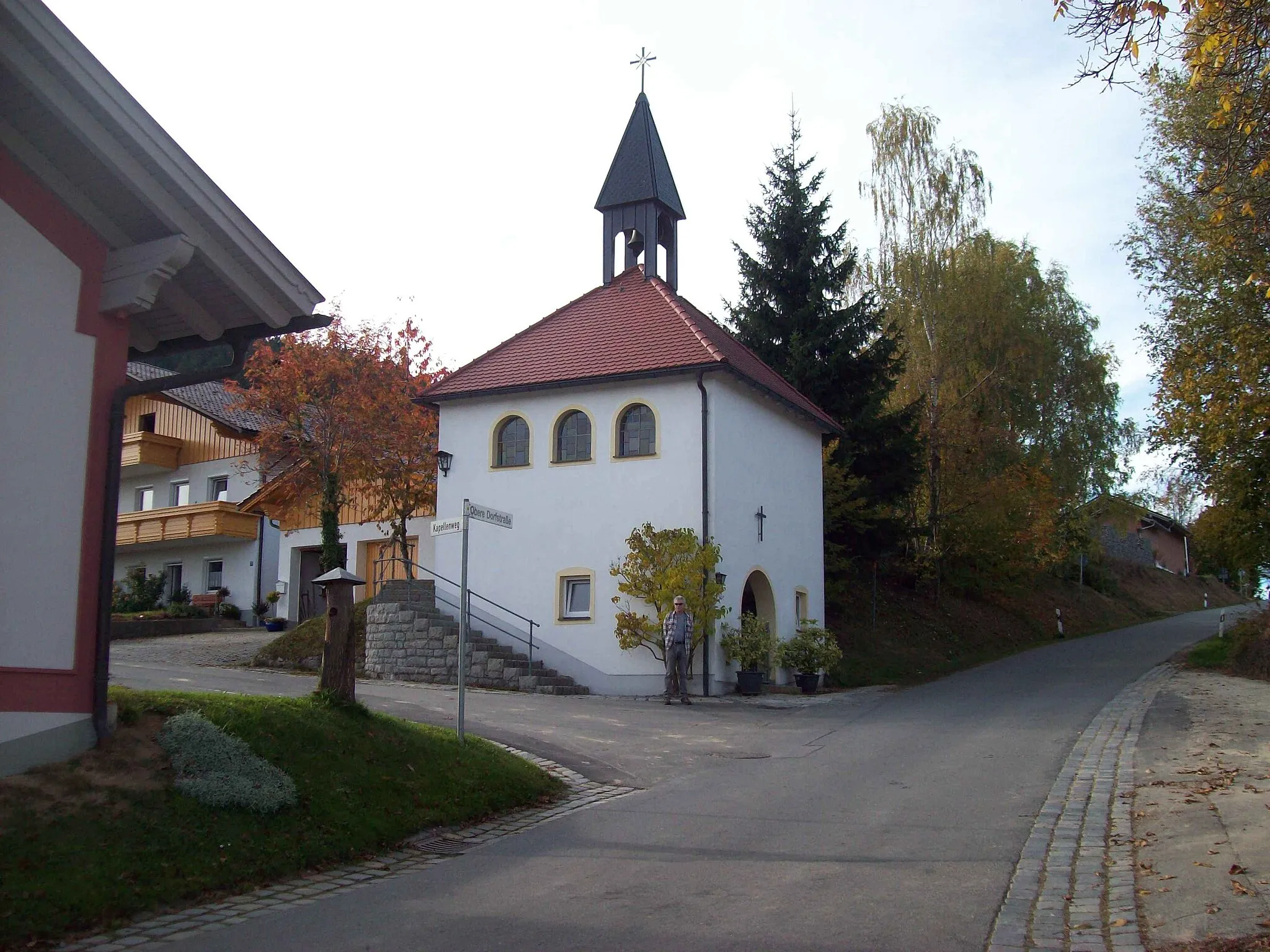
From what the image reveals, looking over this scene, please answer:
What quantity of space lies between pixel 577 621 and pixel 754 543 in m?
3.90

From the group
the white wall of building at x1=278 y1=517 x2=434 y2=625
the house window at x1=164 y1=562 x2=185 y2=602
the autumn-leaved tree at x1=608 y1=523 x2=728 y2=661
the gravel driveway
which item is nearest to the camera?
the autumn-leaved tree at x1=608 y1=523 x2=728 y2=661

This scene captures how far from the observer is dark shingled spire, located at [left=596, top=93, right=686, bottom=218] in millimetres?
25562

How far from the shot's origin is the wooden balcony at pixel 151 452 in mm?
39750

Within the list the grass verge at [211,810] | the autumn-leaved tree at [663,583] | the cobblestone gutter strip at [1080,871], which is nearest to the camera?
the cobblestone gutter strip at [1080,871]

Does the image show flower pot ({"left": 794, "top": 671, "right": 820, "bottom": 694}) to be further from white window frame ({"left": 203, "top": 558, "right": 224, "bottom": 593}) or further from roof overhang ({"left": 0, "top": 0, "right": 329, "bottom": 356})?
white window frame ({"left": 203, "top": 558, "right": 224, "bottom": 593})

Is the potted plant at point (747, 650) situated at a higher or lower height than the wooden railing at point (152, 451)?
lower

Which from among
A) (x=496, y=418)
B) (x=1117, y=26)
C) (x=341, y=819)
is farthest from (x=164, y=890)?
(x=496, y=418)

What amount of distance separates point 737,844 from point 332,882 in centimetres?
289

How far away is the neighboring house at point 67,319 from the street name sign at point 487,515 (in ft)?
11.7

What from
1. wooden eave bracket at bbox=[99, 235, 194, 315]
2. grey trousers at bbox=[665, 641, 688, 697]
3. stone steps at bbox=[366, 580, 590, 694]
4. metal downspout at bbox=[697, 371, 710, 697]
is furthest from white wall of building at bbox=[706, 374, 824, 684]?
wooden eave bracket at bbox=[99, 235, 194, 315]

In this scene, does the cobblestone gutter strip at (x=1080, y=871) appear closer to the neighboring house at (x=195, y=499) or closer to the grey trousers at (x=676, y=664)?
the grey trousers at (x=676, y=664)

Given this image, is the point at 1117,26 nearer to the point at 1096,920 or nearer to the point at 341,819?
the point at 1096,920

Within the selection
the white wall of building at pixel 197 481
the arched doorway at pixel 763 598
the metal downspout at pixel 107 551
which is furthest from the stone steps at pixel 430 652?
the white wall of building at pixel 197 481

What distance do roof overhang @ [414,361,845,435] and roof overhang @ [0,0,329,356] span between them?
12419 millimetres
